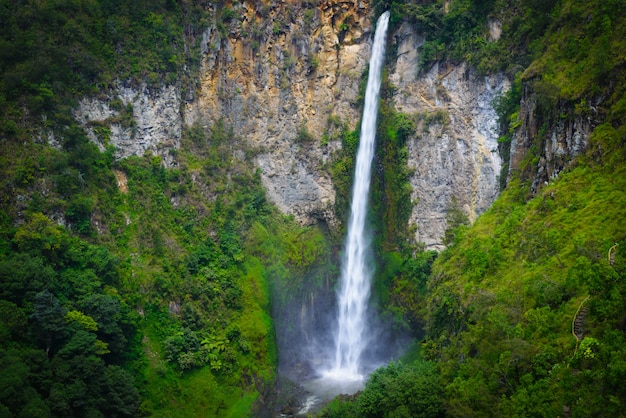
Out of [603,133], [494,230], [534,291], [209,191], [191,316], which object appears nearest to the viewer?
[534,291]

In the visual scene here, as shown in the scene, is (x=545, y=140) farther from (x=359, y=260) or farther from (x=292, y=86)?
(x=292, y=86)

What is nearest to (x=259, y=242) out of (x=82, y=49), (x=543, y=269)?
(x=82, y=49)

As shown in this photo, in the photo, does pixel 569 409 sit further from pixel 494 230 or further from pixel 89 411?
pixel 89 411

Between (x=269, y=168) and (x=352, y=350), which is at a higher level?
(x=269, y=168)

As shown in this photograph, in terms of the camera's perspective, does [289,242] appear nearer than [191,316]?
No

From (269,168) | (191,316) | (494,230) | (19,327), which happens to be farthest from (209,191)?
(494,230)

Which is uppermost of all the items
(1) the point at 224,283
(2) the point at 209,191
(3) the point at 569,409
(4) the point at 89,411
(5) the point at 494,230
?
(2) the point at 209,191

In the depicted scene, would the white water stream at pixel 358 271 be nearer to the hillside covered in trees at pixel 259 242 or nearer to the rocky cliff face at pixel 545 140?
the hillside covered in trees at pixel 259 242
